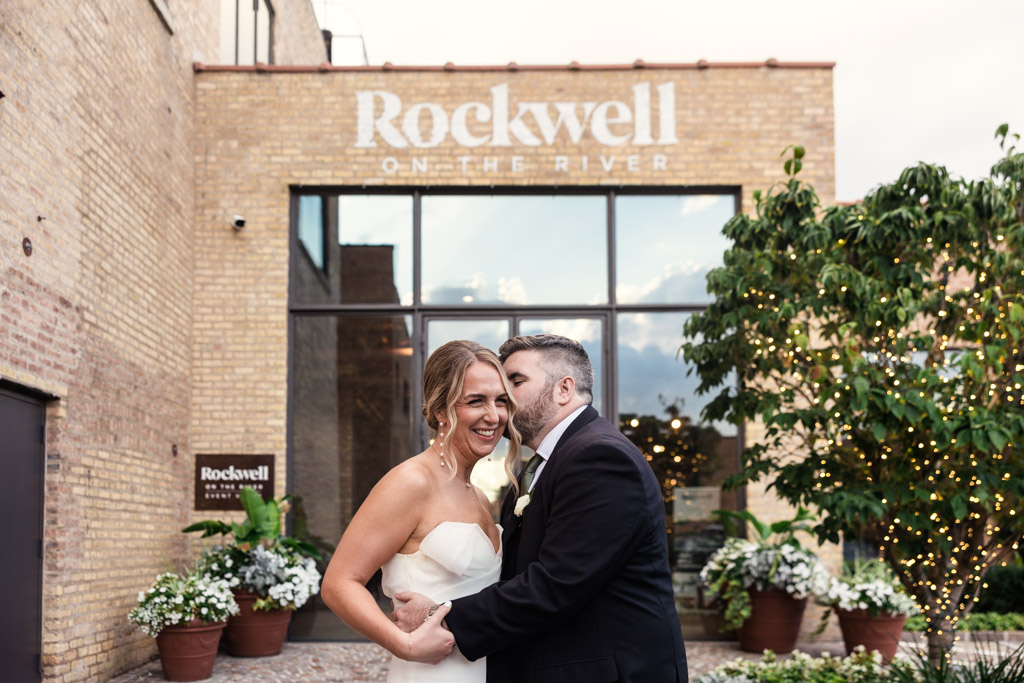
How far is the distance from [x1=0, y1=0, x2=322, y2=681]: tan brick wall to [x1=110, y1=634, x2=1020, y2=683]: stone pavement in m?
0.78

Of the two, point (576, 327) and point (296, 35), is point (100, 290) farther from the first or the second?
point (296, 35)

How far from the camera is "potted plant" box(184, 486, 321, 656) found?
28.8 feet

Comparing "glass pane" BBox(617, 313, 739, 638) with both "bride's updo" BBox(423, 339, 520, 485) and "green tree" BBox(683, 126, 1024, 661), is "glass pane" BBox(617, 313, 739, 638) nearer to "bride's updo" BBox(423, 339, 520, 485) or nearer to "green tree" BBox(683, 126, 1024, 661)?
"green tree" BBox(683, 126, 1024, 661)

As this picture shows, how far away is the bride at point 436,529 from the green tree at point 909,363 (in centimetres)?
312

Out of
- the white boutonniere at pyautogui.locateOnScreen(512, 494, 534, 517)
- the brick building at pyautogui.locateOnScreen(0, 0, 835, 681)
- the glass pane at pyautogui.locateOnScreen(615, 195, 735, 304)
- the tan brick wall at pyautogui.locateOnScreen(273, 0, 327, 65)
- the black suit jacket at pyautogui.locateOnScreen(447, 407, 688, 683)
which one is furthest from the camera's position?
the tan brick wall at pyautogui.locateOnScreen(273, 0, 327, 65)

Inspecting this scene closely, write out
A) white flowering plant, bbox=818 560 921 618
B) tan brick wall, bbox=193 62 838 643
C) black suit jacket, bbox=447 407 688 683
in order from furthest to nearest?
tan brick wall, bbox=193 62 838 643
white flowering plant, bbox=818 560 921 618
black suit jacket, bbox=447 407 688 683

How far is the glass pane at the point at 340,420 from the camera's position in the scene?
32.9ft

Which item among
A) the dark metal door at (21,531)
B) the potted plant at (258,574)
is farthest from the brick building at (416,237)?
the dark metal door at (21,531)

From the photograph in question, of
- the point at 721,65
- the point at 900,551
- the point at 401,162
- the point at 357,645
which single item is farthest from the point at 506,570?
the point at 721,65

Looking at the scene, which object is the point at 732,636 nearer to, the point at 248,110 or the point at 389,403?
the point at 389,403

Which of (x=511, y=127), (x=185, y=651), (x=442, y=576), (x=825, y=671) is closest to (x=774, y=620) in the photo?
(x=825, y=671)

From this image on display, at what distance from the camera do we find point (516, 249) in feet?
34.6

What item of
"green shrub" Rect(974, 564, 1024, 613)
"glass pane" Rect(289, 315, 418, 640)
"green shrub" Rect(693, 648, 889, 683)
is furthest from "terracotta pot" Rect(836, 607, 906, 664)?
"glass pane" Rect(289, 315, 418, 640)

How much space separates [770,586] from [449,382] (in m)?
6.83
